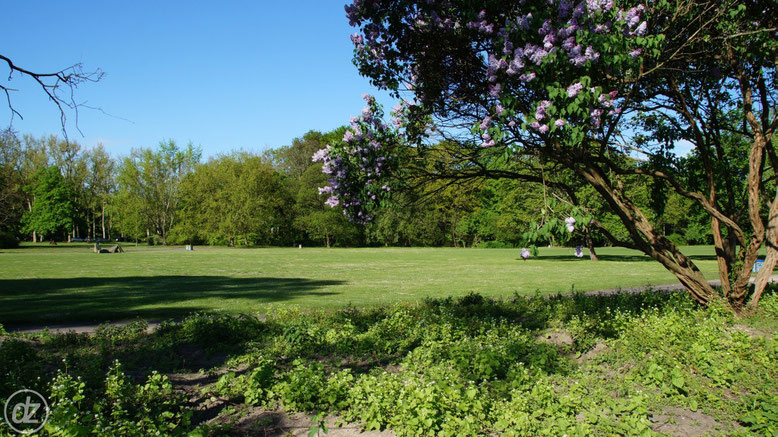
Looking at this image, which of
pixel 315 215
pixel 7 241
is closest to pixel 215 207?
pixel 315 215

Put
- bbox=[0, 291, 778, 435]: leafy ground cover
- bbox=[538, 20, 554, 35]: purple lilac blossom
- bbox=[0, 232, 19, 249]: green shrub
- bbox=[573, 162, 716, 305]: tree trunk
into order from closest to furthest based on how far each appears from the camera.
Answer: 1. bbox=[0, 291, 778, 435]: leafy ground cover
2. bbox=[538, 20, 554, 35]: purple lilac blossom
3. bbox=[573, 162, 716, 305]: tree trunk
4. bbox=[0, 232, 19, 249]: green shrub

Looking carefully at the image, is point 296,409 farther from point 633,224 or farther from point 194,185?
point 194,185

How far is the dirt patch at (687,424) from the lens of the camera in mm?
3598

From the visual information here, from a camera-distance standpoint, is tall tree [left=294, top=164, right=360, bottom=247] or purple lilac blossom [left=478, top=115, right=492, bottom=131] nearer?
purple lilac blossom [left=478, top=115, right=492, bottom=131]

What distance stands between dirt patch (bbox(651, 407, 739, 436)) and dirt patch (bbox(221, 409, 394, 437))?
213 centimetres

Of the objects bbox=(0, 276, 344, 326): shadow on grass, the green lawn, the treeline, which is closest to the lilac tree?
the green lawn

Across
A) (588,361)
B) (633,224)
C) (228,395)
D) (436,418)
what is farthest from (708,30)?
(228,395)

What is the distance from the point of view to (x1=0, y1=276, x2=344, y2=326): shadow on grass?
9.06 metres

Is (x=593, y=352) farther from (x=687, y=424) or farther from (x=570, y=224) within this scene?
(x=570, y=224)

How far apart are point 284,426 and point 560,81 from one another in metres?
3.91

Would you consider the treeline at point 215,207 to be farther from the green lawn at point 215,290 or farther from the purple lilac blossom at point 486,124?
the purple lilac blossom at point 486,124

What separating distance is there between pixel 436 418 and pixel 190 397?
235 centimetres

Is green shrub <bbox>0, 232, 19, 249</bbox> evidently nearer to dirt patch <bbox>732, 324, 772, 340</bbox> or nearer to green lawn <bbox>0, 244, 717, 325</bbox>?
green lawn <bbox>0, 244, 717, 325</bbox>

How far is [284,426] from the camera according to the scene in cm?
378
